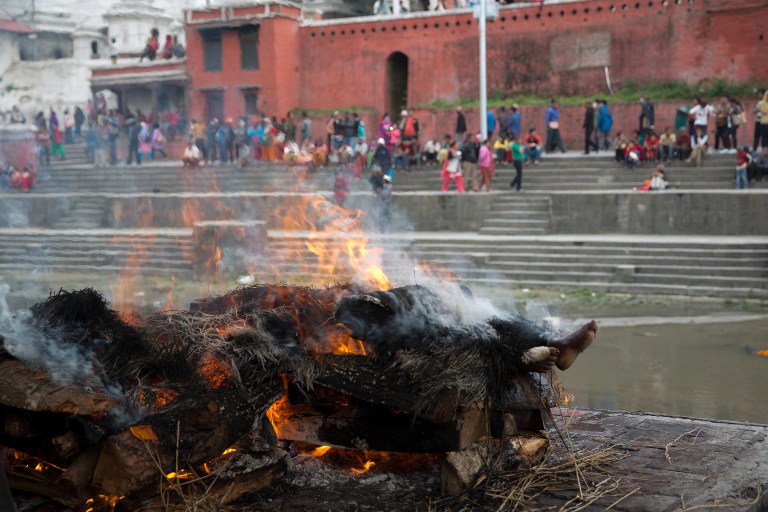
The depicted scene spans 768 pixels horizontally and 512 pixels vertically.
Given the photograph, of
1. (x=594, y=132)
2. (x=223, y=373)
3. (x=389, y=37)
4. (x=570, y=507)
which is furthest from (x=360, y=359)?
(x=389, y=37)

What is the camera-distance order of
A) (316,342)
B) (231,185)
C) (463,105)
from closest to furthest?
1. (316,342)
2. (231,185)
3. (463,105)

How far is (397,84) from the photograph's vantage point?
1206 inches

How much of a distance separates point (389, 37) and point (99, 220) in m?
13.0

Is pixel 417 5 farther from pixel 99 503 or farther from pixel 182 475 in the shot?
pixel 99 503

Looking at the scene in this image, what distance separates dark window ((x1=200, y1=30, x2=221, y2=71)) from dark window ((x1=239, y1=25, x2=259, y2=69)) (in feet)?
3.37

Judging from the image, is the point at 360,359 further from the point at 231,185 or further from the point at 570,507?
the point at 231,185

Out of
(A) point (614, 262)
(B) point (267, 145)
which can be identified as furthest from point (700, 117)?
(B) point (267, 145)

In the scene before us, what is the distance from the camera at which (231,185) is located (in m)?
22.6

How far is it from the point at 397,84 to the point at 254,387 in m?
26.8

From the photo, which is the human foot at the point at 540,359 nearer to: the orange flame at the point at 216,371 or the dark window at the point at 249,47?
the orange flame at the point at 216,371

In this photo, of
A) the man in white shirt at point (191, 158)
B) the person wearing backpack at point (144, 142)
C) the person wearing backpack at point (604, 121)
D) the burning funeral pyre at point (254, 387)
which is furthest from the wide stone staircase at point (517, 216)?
the burning funeral pyre at point (254, 387)

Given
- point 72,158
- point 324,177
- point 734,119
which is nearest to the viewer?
point 734,119

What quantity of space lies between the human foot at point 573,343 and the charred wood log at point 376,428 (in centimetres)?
59

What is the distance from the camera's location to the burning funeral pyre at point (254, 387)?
4207 millimetres
